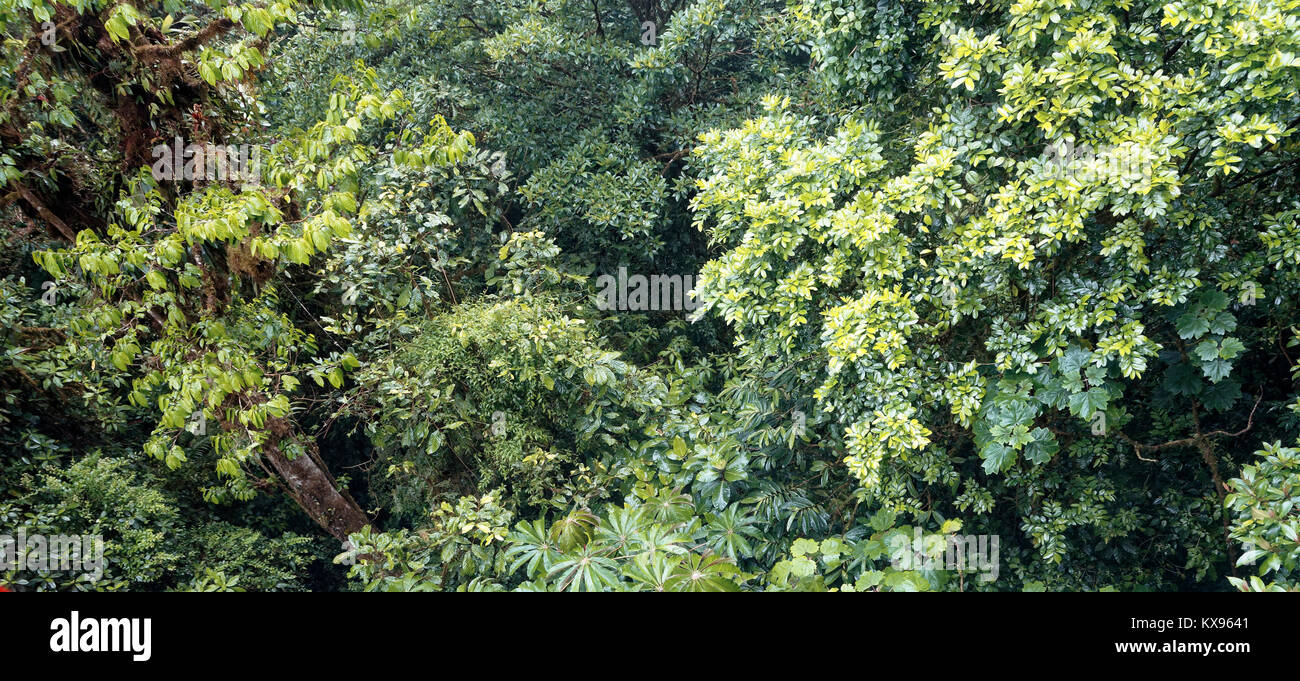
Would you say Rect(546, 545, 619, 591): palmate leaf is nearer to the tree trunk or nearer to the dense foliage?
the dense foliage

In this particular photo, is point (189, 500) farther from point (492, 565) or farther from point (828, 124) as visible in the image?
point (828, 124)

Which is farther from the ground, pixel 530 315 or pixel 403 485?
pixel 530 315

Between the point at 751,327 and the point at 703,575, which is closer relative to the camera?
the point at 703,575

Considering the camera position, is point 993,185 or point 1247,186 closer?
point 1247,186

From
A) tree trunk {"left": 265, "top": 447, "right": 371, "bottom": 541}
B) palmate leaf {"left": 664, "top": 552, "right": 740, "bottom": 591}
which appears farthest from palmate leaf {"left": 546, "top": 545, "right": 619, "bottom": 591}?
tree trunk {"left": 265, "top": 447, "right": 371, "bottom": 541}

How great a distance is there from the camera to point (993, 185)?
4.11 metres

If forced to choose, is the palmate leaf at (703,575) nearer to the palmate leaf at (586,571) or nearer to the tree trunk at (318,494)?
the palmate leaf at (586,571)

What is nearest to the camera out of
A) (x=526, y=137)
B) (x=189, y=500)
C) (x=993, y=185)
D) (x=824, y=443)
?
(x=993, y=185)

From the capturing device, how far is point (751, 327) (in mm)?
4938

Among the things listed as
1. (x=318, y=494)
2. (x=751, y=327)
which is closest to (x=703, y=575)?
(x=751, y=327)

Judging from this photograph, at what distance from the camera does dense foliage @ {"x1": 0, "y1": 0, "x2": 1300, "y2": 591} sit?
340 centimetres

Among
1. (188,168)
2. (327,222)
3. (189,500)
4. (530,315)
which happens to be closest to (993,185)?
(530,315)

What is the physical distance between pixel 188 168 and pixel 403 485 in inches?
107

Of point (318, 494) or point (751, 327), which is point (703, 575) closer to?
point (751, 327)
